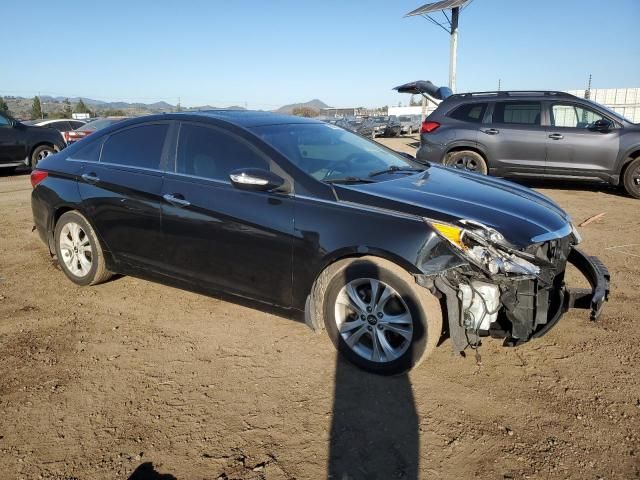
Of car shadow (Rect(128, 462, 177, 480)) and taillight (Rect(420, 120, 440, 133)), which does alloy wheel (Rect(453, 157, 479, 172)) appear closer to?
taillight (Rect(420, 120, 440, 133))

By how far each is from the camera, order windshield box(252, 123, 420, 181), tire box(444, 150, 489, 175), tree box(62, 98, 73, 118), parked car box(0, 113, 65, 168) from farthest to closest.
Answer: tree box(62, 98, 73, 118), parked car box(0, 113, 65, 168), tire box(444, 150, 489, 175), windshield box(252, 123, 420, 181)

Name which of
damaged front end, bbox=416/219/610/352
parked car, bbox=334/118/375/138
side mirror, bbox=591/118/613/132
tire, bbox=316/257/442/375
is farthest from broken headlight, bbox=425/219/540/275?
parked car, bbox=334/118/375/138

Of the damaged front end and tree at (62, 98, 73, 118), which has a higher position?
tree at (62, 98, 73, 118)

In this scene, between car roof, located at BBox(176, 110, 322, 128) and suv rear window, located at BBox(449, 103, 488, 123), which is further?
suv rear window, located at BBox(449, 103, 488, 123)

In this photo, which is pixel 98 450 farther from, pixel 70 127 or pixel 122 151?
pixel 70 127

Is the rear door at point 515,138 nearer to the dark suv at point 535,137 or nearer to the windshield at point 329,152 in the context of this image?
the dark suv at point 535,137

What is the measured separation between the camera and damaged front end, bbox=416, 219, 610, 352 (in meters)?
2.94

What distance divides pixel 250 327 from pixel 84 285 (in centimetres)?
189

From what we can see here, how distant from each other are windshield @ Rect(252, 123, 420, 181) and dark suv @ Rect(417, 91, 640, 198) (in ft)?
16.6

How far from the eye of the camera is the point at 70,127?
70.9ft

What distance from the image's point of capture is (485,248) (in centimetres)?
296

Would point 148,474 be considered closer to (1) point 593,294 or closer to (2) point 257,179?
(2) point 257,179

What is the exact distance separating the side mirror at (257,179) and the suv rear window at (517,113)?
7208 mm

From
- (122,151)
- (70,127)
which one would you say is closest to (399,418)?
(122,151)
